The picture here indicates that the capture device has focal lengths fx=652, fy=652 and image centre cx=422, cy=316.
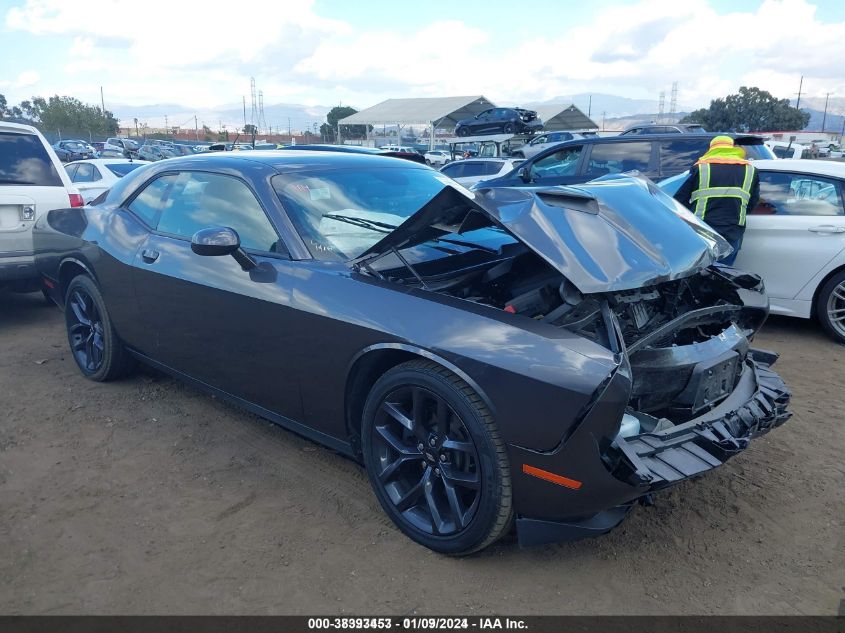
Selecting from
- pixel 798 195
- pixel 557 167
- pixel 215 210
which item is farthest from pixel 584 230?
pixel 557 167

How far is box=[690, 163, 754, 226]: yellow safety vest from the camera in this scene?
558 cm

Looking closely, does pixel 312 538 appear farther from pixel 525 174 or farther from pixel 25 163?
pixel 525 174

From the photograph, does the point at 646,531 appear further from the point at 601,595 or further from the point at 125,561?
the point at 125,561

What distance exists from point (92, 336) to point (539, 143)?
2107 cm

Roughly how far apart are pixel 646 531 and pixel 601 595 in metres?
0.52

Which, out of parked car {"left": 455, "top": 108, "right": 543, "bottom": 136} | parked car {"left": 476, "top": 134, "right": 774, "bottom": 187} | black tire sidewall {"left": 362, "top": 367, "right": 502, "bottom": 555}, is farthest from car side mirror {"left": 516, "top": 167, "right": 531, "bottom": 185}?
parked car {"left": 455, "top": 108, "right": 543, "bottom": 136}

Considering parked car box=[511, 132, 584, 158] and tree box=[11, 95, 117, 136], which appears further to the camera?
→ tree box=[11, 95, 117, 136]

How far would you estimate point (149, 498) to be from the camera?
10.5 feet

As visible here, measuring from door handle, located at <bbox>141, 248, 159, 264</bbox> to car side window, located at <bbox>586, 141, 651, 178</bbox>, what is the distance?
5715mm

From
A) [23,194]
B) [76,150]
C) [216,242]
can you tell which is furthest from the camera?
[76,150]

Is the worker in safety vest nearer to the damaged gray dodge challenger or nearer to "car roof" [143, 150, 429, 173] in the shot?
the damaged gray dodge challenger

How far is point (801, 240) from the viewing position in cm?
554
